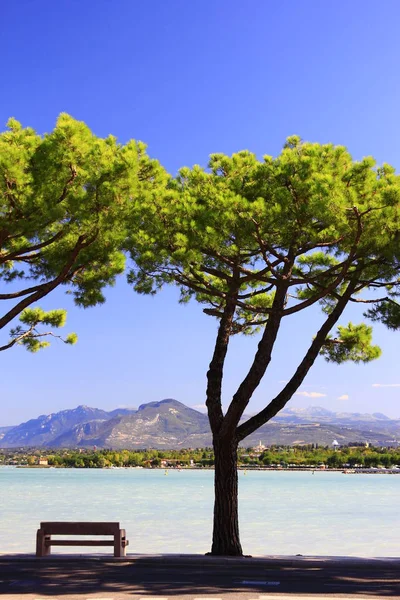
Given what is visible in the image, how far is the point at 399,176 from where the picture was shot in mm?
13477

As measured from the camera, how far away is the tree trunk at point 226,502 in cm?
1421

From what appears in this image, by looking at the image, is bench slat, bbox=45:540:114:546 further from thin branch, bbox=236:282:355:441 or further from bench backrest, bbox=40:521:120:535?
thin branch, bbox=236:282:355:441

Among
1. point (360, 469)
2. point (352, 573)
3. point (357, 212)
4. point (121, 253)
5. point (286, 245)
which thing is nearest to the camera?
point (352, 573)

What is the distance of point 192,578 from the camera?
11195mm

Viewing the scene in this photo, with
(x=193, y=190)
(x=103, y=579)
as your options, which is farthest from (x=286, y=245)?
(x=103, y=579)

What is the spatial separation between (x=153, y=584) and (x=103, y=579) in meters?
0.89

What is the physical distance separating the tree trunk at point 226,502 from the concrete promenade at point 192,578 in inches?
34.7

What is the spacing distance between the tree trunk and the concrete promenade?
882 mm

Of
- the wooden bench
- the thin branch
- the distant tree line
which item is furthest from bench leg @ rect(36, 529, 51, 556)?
the distant tree line

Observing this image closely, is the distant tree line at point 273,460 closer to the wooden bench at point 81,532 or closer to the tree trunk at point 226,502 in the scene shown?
the tree trunk at point 226,502

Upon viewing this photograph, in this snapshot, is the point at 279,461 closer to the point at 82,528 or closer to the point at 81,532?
the point at 81,532

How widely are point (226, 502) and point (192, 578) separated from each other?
3327 millimetres

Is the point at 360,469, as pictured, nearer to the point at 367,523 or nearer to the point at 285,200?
the point at 367,523

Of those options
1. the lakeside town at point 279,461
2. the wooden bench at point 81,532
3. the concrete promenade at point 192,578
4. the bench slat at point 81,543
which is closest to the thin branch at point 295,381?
the concrete promenade at point 192,578
